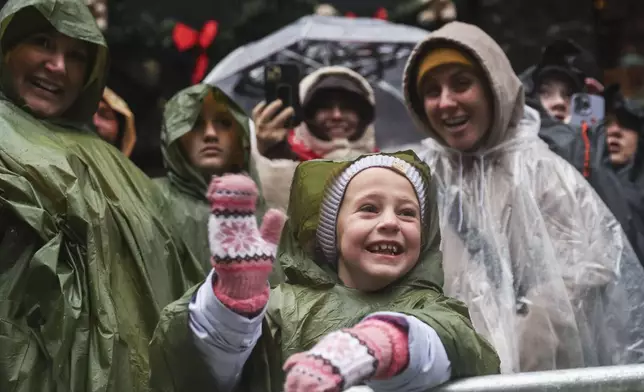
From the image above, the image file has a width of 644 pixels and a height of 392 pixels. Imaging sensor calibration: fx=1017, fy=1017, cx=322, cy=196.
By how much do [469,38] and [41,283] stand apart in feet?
5.61

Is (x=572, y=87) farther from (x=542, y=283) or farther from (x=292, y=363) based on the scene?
(x=292, y=363)

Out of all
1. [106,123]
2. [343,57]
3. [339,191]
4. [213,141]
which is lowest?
[339,191]

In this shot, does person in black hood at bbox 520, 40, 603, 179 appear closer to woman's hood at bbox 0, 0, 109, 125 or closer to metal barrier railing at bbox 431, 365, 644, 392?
woman's hood at bbox 0, 0, 109, 125

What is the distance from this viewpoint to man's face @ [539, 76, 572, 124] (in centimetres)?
483

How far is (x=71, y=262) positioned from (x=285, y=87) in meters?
1.49

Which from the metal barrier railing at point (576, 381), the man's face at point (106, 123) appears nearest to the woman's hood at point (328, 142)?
the man's face at point (106, 123)

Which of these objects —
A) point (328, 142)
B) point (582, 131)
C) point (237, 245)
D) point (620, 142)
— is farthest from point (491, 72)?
point (237, 245)

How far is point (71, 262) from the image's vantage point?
10.9ft

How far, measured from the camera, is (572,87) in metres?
4.83

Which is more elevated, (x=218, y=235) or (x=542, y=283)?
(x=218, y=235)

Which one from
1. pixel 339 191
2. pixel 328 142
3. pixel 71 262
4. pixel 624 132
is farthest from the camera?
pixel 624 132

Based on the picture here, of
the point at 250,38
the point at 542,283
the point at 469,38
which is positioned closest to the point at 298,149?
the point at 469,38

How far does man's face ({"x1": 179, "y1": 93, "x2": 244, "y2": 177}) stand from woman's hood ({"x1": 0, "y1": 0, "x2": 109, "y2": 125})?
1.39ft

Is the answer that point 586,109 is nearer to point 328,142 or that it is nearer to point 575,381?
point 328,142
